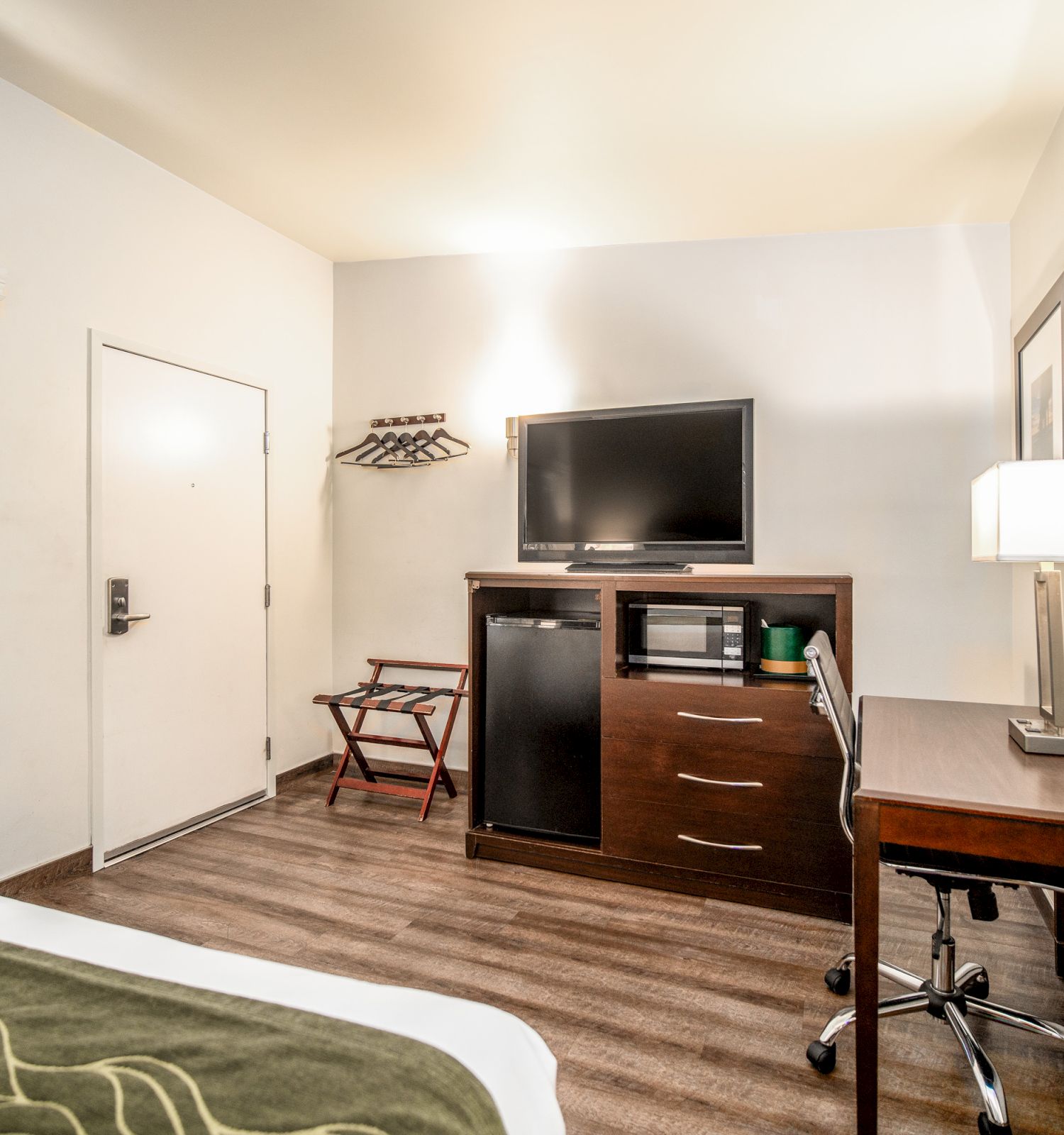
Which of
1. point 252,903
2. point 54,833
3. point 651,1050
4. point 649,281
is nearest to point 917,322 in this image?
point 649,281

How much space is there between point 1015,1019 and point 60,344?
139 inches

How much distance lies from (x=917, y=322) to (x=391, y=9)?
2363 millimetres

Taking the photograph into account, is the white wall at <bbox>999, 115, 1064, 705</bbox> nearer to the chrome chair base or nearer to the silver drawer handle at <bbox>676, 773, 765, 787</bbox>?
the silver drawer handle at <bbox>676, 773, 765, 787</bbox>

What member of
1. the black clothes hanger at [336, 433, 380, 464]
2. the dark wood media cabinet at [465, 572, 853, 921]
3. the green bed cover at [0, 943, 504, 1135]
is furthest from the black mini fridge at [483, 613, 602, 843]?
the green bed cover at [0, 943, 504, 1135]

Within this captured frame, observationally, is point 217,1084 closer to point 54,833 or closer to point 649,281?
point 54,833

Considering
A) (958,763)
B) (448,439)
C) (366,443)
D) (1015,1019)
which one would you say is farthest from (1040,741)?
(366,443)

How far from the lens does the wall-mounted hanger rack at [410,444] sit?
12.6ft

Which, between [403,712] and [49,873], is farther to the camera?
[403,712]

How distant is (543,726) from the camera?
2.88 m

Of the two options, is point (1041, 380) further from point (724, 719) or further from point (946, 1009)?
point (946, 1009)

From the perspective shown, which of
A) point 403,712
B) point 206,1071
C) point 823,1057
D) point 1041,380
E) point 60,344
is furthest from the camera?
point 403,712

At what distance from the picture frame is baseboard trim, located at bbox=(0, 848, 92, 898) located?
11.5ft

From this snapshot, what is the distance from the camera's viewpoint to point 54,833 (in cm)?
265

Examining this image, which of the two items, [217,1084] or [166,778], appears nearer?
[217,1084]
